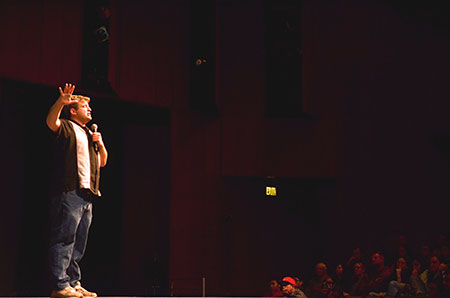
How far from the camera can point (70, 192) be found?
3010mm

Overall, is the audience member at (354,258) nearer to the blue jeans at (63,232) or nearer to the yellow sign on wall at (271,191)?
the yellow sign on wall at (271,191)

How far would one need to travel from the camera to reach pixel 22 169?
17.6 feet

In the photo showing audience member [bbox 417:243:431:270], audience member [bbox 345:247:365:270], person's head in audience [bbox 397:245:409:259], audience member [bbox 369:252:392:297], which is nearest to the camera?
audience member [bbox 369:252:392:297]

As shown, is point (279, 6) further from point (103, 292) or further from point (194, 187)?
point (103, 292)

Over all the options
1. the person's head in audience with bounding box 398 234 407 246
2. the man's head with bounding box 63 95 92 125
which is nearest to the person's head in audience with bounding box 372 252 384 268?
the person's head in audience with bounding box 398 234 407 246

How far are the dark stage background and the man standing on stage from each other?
2514mm

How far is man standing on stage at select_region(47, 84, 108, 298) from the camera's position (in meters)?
2.95

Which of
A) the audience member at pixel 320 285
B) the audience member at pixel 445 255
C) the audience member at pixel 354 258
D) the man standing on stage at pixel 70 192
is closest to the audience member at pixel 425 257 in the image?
the audience member at pixel 445 255

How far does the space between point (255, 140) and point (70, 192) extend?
4.15 metres

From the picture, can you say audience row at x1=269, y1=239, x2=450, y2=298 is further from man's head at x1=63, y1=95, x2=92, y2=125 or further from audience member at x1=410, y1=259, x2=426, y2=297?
man's head at x1=63, y1=95, x2=92, y2=125

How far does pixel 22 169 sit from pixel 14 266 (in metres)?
0.84

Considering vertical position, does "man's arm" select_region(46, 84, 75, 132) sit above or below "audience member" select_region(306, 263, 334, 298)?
above

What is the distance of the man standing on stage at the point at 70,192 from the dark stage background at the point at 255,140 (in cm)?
251

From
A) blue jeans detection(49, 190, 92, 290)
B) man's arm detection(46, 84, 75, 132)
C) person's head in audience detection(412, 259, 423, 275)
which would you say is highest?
man's arm detection(46, 84, 75, 132)
